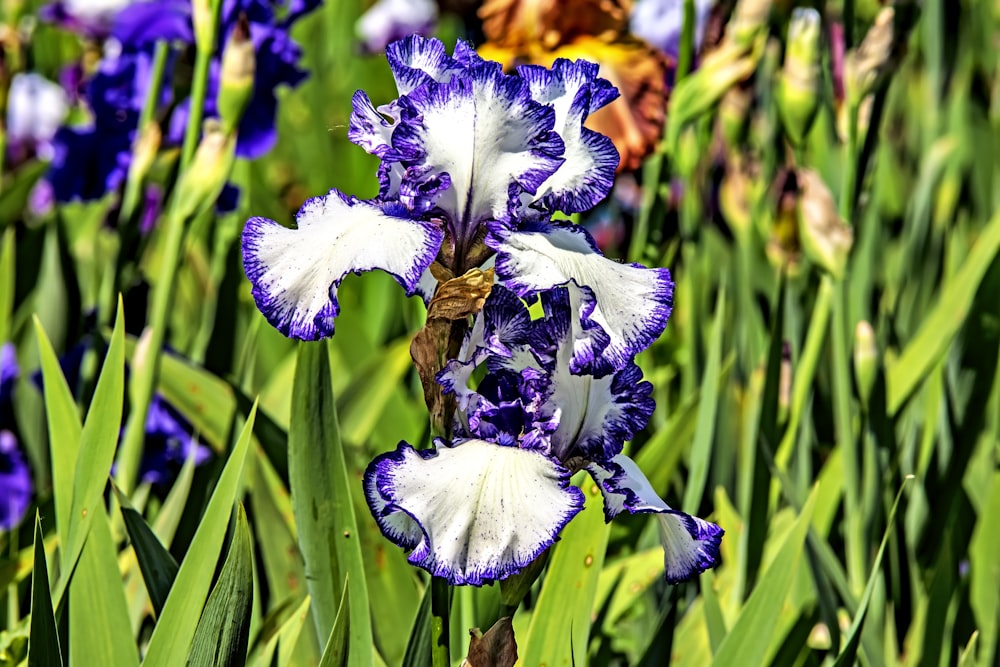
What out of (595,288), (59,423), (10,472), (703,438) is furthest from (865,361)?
(10,472)

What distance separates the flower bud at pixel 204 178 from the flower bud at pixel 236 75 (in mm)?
25

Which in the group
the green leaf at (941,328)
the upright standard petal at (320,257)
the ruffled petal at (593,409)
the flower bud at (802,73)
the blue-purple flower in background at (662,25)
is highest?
the blue-purple flower in background at (662,25)

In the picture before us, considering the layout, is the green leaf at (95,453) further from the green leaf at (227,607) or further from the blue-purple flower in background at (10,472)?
the blue-purple flower in background at (10,472)

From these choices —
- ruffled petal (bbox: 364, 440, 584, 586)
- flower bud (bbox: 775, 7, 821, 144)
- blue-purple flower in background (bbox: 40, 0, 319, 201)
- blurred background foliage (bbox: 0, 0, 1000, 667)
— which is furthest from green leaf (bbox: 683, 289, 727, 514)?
blue-purple flower in background (bbox: 40, 0, 319, 201)

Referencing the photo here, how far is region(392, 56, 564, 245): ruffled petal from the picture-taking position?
1.74 ft

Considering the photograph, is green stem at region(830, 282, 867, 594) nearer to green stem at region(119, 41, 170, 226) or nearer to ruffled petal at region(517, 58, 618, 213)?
ruffled petal at region(517, 58, 618, 213)

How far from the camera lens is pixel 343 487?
70 centimetres

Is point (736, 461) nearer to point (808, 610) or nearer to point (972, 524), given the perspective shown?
point (972, 524)

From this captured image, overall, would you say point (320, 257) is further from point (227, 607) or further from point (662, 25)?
point (662, 25)

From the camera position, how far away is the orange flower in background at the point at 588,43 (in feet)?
3.90

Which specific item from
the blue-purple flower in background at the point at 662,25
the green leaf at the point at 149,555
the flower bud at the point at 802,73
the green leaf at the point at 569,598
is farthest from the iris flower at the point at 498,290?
the blue-purple flower in background at the point at 662,25

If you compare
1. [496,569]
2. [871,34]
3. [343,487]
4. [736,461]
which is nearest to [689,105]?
[871,34]

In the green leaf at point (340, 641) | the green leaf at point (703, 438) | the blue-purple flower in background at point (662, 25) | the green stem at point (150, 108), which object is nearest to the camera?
the green leaf at point (340, 641)

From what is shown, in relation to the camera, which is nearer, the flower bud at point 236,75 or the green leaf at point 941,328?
the flower bud at point 236,75
